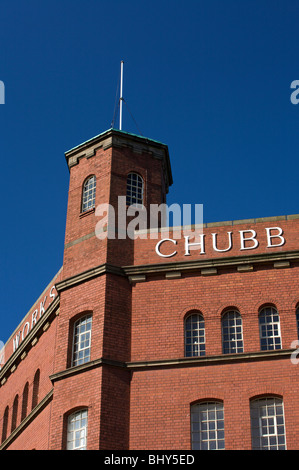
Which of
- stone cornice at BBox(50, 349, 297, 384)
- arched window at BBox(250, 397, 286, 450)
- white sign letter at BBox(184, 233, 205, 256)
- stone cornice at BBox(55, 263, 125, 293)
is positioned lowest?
arched window at BBox(250, 397, 286, 450)

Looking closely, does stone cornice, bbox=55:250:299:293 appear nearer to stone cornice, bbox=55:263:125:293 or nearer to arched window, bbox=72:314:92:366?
stone cornice, bbox=55:263:125:293

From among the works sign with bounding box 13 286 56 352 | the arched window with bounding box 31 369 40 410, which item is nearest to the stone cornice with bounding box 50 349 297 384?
the works sign with bounding box 13 286 56 352

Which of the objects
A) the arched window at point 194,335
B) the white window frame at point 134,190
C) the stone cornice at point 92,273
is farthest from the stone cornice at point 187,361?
the white window frame at point 134,190

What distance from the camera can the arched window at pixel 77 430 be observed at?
33344 millimetres

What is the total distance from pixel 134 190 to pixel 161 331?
21.6 ft

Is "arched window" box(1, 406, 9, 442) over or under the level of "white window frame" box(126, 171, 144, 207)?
under

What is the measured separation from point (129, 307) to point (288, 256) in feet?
20.2

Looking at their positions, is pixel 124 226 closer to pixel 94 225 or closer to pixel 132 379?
pixel 94 225

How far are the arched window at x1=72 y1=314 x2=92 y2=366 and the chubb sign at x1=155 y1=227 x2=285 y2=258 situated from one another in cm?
382

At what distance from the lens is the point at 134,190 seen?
128 ft

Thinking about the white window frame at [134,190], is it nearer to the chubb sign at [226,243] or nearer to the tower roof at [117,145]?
the tower roof at [117,145]

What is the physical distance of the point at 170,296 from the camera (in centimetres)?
3594

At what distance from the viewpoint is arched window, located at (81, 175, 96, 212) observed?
128 ft

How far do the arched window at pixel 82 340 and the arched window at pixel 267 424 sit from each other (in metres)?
6.36
